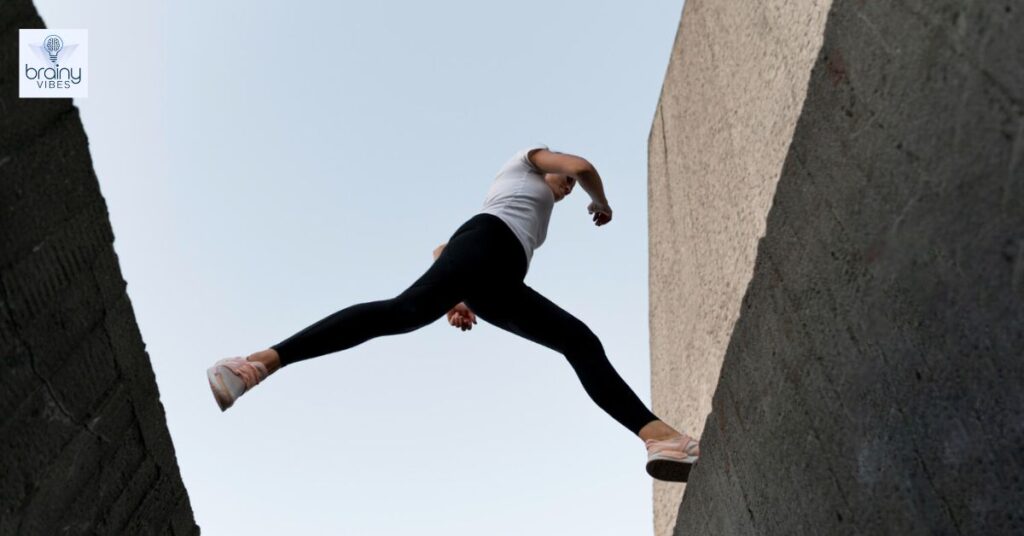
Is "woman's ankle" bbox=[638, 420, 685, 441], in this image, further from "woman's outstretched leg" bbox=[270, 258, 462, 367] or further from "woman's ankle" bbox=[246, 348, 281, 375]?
"woman's ankle" bbox=[246, 348, 281, 375]

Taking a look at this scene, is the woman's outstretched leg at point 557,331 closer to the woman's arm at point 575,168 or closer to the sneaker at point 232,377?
the woman's arm at point 575,168

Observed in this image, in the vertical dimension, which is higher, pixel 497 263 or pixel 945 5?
pixel 497 263

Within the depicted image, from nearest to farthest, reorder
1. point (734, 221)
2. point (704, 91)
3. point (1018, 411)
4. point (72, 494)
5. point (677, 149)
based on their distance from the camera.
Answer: point (1018, 411) < point (72, 494) < point (734, 221) < point (704, 91) < point (677, 149)

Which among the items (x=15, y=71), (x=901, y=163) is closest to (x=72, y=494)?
(x=15, y=71)

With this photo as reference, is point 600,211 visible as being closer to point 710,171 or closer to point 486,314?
point 486,314

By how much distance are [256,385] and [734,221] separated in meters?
2.01

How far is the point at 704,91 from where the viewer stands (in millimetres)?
4465

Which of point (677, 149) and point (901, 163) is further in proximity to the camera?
point (677, 149)

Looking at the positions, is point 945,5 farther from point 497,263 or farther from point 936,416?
point 497,263

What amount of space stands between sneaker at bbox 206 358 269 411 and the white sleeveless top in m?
0.96

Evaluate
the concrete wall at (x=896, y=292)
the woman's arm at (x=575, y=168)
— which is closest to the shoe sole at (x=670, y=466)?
the concrete wall at (x=896, y=292)

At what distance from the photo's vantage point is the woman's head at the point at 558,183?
12.1 ft

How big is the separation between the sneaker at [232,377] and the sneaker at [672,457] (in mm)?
1214

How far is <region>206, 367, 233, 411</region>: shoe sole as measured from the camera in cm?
295
